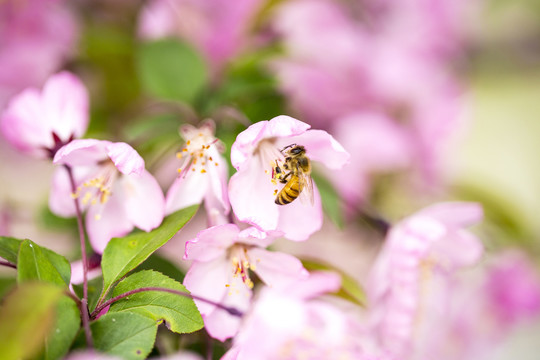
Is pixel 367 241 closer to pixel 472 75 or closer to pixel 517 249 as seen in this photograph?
pixel 517 249

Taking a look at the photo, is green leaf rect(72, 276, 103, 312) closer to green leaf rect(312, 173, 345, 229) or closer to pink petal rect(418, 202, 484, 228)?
green leaf rect(312, 173, 345, 229)

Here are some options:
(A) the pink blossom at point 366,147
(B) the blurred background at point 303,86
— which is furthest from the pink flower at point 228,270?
(A) the pink blossom at point 366,147

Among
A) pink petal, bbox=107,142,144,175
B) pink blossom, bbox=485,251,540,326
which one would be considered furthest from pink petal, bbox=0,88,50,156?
pink blossom, bbox=485,251,540,326

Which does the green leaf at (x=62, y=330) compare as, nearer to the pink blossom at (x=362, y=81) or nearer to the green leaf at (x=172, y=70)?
the green leaf at (x=172, y=70)

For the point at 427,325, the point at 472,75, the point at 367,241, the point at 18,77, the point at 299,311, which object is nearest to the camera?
the point at 299,311

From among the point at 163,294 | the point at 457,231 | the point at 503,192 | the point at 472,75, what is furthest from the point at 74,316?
the point at 472,75

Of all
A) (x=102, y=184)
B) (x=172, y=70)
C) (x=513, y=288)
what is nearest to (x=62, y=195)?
(x=102, y=184)
